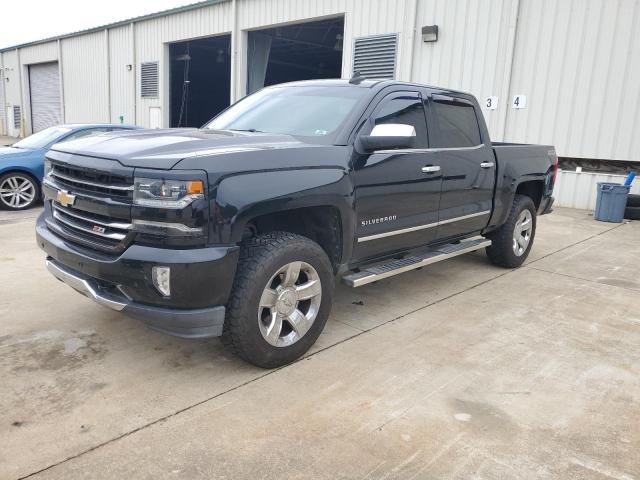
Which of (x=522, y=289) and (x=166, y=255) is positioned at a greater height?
(x=166, y=255)

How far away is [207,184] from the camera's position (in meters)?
2.86

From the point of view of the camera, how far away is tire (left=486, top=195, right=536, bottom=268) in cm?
590

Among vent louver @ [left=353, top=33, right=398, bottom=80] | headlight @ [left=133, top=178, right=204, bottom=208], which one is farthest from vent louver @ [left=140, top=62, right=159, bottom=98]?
headlight @ [left=133, top=178, right=204, bottom=208]

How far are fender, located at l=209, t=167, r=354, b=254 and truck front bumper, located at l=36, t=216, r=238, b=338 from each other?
0.49 ft

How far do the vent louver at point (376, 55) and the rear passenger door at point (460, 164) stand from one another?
7.58 meters

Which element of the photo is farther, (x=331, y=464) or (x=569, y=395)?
(x=569, y=395)

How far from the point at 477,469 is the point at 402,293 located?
266 centimetres

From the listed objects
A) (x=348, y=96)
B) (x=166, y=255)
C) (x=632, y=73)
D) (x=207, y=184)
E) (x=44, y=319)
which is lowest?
(x=44, y=319)

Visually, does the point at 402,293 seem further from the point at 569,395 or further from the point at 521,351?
the point at 569,395

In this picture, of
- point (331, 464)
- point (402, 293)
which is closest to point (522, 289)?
point (402, 293)

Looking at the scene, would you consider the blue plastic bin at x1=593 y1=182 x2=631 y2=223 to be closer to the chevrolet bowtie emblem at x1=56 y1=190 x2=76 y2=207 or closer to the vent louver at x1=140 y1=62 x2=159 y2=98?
the chevrolet bowtie emblem at x1=56 y1=190 x2=76 y2=207

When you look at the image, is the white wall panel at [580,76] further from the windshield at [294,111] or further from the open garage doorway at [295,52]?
the windshield at [294,111]

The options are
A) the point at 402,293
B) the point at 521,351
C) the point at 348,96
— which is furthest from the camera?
the point at 402,293

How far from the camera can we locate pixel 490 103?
1132 cm
